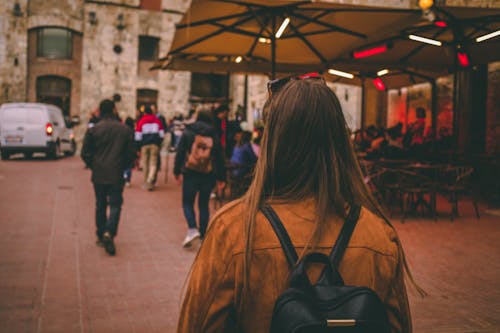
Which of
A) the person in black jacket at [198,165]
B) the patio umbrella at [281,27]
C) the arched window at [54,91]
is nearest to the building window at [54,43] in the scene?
the arched window at [54,91]

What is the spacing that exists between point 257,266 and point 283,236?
11 centimetres

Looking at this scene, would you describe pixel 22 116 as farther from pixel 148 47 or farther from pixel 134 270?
pixel 134 270

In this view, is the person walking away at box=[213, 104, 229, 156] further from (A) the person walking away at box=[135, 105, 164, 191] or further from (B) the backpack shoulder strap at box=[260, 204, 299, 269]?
(B) the backpack shoulder strap at box=[260, 204, 299, 269]

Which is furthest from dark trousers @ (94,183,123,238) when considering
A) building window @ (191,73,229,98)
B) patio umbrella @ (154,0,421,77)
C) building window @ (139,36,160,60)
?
building window @ (191,73,229,98)

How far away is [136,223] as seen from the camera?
9.24 meters

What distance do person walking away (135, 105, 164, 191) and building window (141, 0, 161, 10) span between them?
2014 centimetres

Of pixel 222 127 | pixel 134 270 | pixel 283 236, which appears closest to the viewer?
pixel 283 236

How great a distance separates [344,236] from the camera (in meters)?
1.62

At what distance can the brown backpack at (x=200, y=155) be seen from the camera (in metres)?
7.35

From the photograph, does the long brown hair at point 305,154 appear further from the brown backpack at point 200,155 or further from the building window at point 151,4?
the building window at point 151,4

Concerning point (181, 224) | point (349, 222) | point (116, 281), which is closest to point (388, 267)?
point (349, 222)

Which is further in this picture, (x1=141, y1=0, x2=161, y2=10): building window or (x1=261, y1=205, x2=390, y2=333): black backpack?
(x1=141, y1=0, x2=161, y2=10): building window

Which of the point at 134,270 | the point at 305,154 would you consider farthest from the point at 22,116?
the point at 305,154

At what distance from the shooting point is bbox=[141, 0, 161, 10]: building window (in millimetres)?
32219
